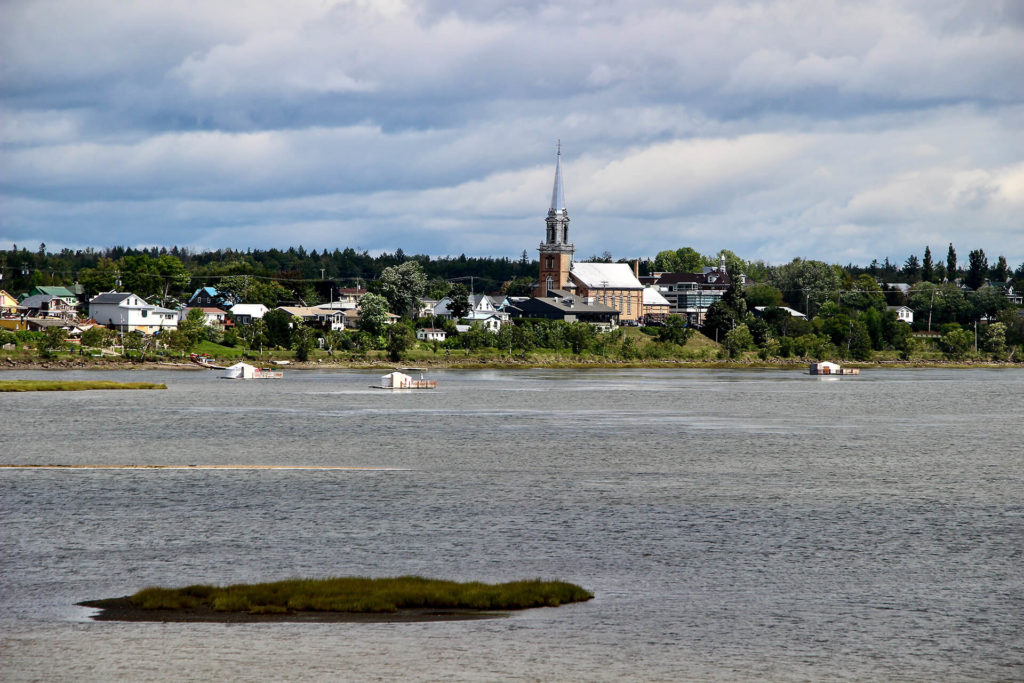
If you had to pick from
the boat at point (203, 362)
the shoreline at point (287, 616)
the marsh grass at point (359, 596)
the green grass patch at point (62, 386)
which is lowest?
the green grass patch at point (62, 386)

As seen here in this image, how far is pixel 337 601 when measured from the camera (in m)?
26.5

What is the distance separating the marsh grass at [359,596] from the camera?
26.2 metres

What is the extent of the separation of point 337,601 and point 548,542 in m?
10.9

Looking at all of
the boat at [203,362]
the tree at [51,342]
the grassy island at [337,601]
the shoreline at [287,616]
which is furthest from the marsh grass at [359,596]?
the boat at [203,362]

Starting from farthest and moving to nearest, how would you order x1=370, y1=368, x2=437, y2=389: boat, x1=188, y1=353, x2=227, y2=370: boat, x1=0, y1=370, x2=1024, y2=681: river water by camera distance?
x1=188, y1=353, x2=227, y2=370: boat < x1=370, y1=368, x2=437, y2=389: boat < x1=0, y1=370, x2=1024, y2=681: river water

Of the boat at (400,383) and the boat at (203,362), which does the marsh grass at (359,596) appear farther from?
the boat at (203,362)

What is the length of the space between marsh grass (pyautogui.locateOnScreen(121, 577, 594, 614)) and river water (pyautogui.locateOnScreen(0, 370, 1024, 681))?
111cm

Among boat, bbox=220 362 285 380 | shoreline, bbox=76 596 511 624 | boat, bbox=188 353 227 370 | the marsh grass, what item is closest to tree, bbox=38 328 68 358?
boat, bbox=188 353 227 370

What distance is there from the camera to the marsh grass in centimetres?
2625

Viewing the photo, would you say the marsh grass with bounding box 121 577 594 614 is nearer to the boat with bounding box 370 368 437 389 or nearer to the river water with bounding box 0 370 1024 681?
the river water with bounding box 0 370 1024 681

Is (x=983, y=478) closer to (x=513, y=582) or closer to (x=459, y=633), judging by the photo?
(x=513, y=582)

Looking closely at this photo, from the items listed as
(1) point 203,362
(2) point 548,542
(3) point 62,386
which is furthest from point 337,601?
(1) point 203,362

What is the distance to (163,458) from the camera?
6181 cm

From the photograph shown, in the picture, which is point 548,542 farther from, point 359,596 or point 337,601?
point 337,601
